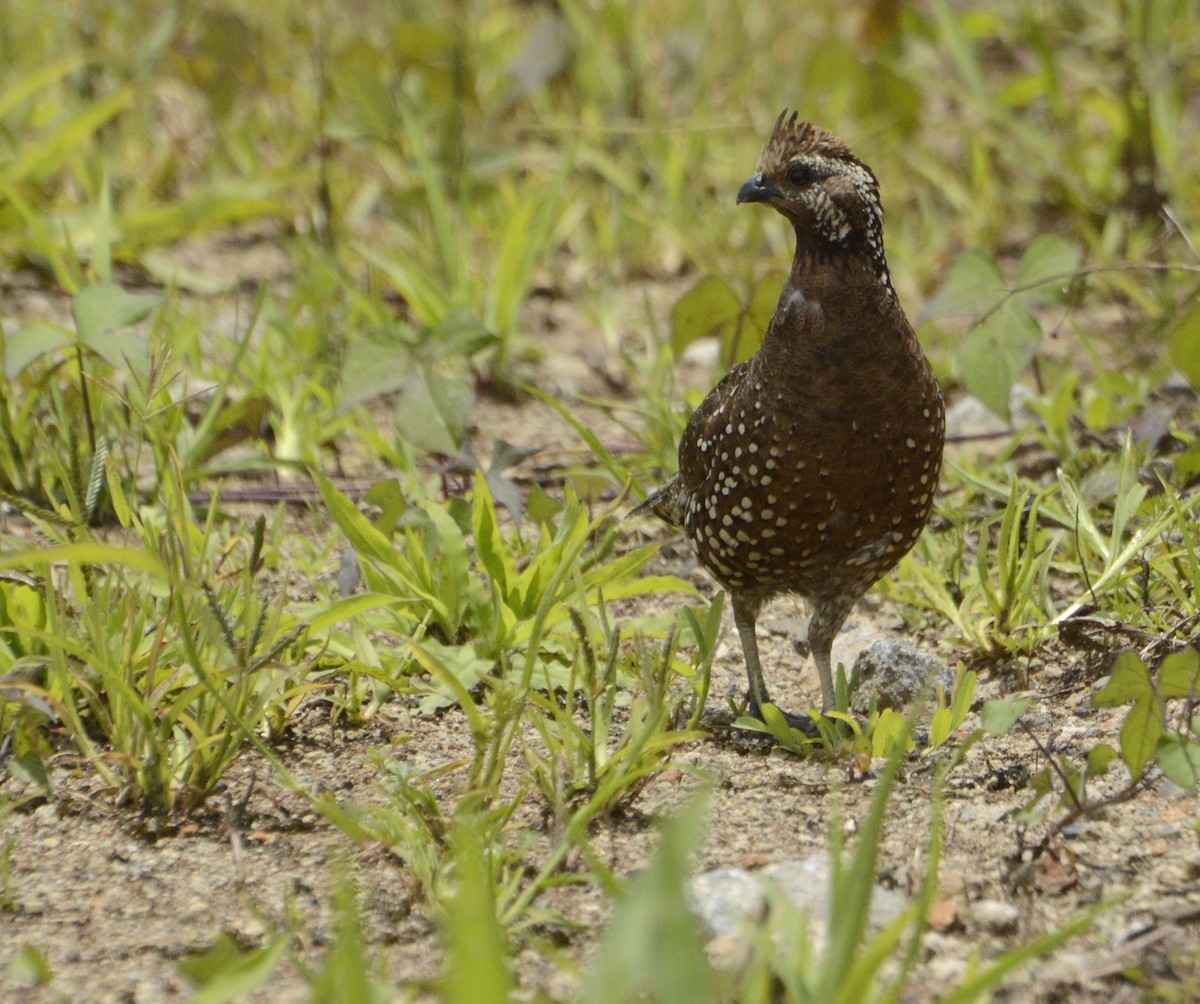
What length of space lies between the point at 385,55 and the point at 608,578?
349 centimetres

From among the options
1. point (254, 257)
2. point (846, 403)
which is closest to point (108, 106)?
point (254, 257)

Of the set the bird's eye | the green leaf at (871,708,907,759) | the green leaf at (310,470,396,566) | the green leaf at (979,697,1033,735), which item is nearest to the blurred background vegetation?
the green leaf at (310,470,396,566)

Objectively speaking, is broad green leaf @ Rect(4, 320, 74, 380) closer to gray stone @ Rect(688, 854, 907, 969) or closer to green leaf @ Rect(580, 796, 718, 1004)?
gray stone @ Rect(688, 854, 907, 969)

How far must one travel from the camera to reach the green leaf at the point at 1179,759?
9.05 feet

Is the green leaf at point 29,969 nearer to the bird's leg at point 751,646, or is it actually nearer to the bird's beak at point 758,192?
the bird's leg at point 751,646

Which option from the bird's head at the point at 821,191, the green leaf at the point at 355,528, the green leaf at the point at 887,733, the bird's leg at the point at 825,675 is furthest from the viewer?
the green leaf at the point at 355,528

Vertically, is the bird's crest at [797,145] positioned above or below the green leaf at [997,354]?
above

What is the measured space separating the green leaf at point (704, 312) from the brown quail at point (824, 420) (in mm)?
913

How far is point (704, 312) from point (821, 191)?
3.86ft

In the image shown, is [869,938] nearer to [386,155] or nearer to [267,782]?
[267,782]

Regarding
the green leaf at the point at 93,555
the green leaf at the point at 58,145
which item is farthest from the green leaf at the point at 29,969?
the green leaf at the point at 58,145

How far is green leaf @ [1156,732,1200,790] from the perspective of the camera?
276 cm

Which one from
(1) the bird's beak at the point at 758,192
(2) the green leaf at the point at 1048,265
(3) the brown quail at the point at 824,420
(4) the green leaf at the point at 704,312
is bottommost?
(3) the brown quail at the point at 824,420

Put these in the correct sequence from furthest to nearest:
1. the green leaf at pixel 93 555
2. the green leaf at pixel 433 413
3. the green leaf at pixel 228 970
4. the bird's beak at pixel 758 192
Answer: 1. the green leaf at pixel 433 413
2. the bird's beak at pixel 758 192
3. the green leaf at pixel 93 555
4. the green leaf at pixel 228 970
